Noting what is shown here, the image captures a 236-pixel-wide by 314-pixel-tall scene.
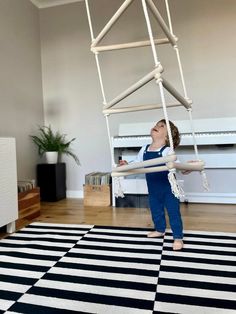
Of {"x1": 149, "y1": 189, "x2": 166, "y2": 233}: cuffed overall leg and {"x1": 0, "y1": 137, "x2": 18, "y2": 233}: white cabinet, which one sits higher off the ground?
{"x1": 0, "y1": 137, "x2": 18, "y2": 233}: white cabinet

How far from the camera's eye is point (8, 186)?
1.92m

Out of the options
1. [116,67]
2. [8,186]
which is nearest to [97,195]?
[8,186]

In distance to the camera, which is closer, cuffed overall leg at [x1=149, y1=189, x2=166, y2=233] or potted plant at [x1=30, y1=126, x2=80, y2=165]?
cuffed overall leg at [x1=149, y1=189, x2=166, y2=233]

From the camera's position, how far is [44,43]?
3.39 m

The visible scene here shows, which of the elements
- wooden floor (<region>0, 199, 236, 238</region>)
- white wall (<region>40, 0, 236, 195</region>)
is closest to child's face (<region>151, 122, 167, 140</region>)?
wooden floor (<region>0, 199, 236, 238</region>)

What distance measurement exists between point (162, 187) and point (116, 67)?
6.33 feet

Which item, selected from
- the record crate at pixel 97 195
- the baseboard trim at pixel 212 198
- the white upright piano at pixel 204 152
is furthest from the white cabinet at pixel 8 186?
the baseboard trim at pixel 212 198

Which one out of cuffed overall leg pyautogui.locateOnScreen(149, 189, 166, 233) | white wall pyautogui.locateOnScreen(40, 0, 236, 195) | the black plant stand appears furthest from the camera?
the black plant stand

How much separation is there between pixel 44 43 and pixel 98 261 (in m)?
2.84

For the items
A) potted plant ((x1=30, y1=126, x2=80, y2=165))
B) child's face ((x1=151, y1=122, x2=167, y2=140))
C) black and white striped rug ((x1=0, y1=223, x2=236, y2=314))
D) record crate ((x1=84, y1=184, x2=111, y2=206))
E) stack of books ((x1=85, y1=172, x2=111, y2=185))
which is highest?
potted plant ((x1=30, y1=126, x2=80, y2=165))

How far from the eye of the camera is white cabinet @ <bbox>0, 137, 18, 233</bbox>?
73.2 inches

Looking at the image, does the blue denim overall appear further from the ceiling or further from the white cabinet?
the ceiling

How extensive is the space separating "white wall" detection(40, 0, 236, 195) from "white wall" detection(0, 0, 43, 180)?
0.54 ft

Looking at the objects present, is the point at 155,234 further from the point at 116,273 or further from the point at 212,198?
the point at 212,198
